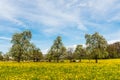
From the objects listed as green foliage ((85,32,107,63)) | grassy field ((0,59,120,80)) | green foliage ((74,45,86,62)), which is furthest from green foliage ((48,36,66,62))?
grassy field ((0,59,120,80))

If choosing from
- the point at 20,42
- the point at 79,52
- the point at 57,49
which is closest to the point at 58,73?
the point at 20,42

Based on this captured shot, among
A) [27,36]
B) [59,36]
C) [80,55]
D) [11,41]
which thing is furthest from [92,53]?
[80,55]

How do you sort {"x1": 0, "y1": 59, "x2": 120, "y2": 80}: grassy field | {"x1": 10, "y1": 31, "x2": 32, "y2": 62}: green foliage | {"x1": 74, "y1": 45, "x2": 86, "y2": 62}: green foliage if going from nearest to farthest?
1. {"x1": 0, "y1": 59, "x2": 120, "y2": 80}: grassy field
2. {"x1": 10, "y1": 31, "x2": 32, "y2": 62}: green foliage
3. {"x1": 74, "y1": 45, "x2": 86, "y2": 62}: green foliage

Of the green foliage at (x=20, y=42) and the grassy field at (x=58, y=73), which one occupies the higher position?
the green foliage at (x=20, y=42)

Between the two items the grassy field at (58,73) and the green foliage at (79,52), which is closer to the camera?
the grassy field at (58,73)

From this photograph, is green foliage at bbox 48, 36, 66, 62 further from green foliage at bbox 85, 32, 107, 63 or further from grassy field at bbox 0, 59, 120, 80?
grassy field at bbox 0, 59, 120, 80

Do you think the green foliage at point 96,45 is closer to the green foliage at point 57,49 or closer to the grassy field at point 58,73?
the green foliage at point 57,49

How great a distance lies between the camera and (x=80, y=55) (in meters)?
179

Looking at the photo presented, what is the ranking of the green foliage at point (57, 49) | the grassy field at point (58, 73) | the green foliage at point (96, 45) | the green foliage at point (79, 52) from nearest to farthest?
the grassy field at point (58, 73), the green foliage at point (96, 45), the green foliage at point (57, 49), the green foliage at point (79, 52)

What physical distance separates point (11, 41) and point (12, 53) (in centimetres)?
668

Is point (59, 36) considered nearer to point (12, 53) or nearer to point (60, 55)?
point (60, 55)

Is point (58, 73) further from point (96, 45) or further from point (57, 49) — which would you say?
point (57, 49)

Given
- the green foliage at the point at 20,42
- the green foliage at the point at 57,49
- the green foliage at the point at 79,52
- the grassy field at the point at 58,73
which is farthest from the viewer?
the green foliage at the point at 79,52

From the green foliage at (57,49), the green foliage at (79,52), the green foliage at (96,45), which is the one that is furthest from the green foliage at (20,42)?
the green foliage at (79,52)
